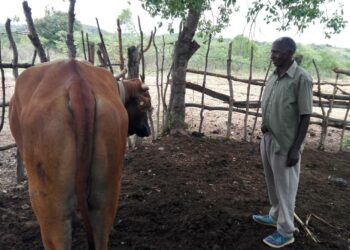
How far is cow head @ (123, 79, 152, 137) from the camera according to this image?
9.74 ft

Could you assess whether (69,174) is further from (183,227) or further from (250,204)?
(250,204)

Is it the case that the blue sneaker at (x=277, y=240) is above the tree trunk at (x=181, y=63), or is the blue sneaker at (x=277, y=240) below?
below

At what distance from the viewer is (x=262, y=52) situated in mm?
26453

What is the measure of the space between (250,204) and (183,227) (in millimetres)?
977

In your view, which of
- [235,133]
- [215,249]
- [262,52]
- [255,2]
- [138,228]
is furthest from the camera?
[262,52]

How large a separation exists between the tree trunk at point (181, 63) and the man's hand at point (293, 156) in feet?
12.9

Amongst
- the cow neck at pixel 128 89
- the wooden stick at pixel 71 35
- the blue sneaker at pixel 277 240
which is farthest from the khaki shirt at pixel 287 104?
the wooden stick at pixel 71 35

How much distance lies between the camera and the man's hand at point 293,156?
301 centimetres

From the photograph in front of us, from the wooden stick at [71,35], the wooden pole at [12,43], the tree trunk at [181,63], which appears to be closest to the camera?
the wooden pole at [12,43]

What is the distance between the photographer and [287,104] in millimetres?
2990

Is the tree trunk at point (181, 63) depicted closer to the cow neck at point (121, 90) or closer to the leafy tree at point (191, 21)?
the leafy tree at point (191, 21)

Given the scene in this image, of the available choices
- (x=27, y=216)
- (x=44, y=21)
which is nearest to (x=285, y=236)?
(x=27, y=216)

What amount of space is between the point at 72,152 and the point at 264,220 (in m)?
2.41

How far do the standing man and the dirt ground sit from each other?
0.46 meters
